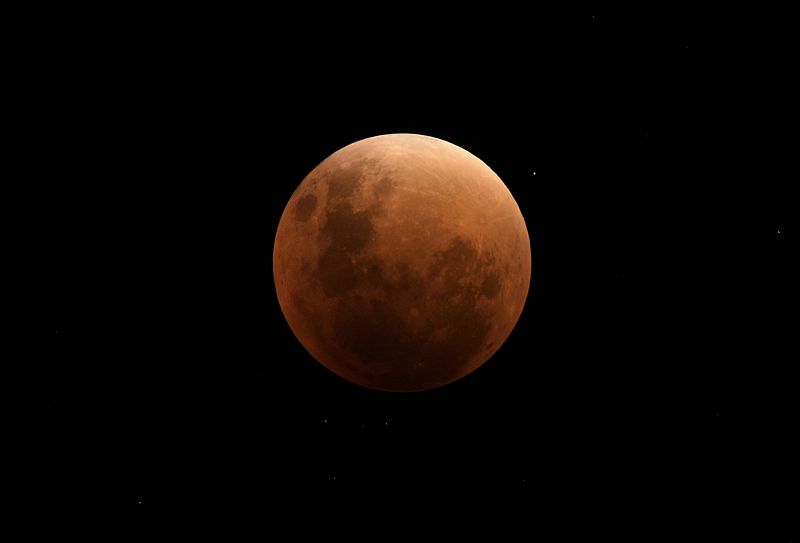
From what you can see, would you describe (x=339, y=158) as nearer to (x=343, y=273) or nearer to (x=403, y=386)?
(x=343, y=273)

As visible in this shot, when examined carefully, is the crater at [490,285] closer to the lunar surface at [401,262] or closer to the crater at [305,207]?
the lunar surface at [401,262]

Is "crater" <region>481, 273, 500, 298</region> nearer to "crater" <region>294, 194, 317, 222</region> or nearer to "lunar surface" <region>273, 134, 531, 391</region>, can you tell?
"lunar surface" <region>273, 134, 531, 391</region>

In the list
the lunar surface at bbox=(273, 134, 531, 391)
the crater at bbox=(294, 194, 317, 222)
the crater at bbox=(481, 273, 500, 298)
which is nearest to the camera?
the lunar surface at bbox=(273, 134, 531, 391)

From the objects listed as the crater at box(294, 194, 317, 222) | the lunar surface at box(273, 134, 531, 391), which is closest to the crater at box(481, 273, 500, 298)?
the lunar surface at box(273, 134, 531, 391)

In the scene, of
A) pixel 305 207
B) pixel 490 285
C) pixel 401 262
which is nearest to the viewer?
pixel 401 262

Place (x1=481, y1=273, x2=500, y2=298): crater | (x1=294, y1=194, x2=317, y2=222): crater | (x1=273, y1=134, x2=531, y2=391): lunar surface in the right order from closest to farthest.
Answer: (x1=273, y1=134, x2=531, y2=391): lunar surface
(x1=481, y1=273, x2=500, y2=298): crater
(x1=294, y1=194, x2=317, y2=222): crater

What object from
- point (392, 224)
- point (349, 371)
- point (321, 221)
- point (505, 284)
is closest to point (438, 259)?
point (392, 224)

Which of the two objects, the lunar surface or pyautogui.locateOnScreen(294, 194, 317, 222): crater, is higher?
pyautogui.locateOnScreen(294, 194, 317, 222): crater

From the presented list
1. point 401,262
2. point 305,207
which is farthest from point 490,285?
point 305,207

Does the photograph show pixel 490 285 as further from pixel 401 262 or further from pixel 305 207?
pixel 305 207

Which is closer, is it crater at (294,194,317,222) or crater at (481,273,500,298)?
crater at (481,273,500,298)
